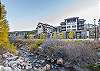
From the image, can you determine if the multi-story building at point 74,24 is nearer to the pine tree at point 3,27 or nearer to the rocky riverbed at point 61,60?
the pine tree at point 3,27

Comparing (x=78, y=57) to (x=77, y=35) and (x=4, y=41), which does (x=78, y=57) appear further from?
(x=77, y=35)

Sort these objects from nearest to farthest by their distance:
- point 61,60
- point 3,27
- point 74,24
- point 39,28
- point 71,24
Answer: point 61,60 → point 3,27 → point 39,28 → point 74,24 → point 71,24

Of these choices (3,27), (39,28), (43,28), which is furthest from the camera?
(43,28)

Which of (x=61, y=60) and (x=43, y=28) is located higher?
(x=43, y=28)

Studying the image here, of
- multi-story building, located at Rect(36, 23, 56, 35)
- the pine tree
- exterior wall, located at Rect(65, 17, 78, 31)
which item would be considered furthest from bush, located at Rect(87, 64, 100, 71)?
exterior wall, located at Rect(65, 17, 78, 31)

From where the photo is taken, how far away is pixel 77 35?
24.2 meters

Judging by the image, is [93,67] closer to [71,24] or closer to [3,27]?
[3,27]

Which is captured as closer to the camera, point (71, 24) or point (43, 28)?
point (43, 28)

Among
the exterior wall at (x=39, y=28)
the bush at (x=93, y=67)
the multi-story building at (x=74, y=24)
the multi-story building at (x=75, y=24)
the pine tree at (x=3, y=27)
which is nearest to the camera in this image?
the bush at (x=93, y=67)

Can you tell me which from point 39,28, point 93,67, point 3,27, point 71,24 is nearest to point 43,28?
point 39,28

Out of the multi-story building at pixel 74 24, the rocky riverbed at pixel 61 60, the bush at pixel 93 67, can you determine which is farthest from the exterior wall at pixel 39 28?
the bush at pixel 93 67

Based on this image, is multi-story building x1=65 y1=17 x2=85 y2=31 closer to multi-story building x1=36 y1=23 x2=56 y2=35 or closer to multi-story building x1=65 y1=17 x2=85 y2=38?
multi-story building x1=65 y1=17 x2=85 y2=38

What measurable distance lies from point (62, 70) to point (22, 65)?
166 centimetres

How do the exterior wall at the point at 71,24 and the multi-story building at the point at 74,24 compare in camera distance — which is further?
the exterior wall at the point at 71,24
